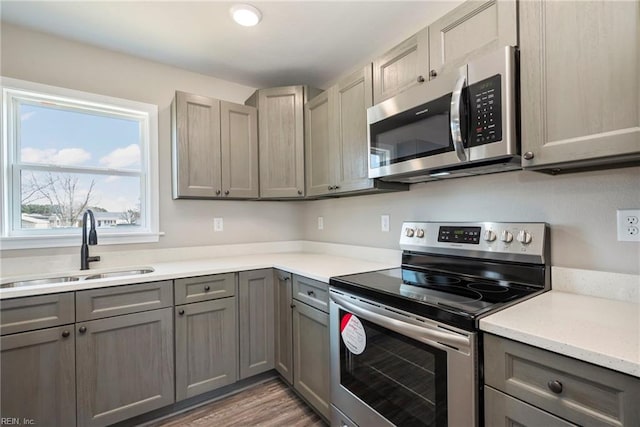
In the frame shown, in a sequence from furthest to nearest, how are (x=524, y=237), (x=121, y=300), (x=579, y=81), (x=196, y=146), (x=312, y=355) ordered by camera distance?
(x=196, y=146) → (x=312, y=355) → (x=121, y=300) → (x=524, y=237) → (x=579, y=81)

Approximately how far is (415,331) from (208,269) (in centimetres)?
138

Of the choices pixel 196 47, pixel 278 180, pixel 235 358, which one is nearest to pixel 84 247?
pixel 235 358

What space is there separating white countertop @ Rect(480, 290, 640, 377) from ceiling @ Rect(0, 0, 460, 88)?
1.66 metres

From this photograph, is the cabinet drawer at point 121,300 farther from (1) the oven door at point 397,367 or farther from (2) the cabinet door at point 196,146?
(1) the oven door at point 397,367

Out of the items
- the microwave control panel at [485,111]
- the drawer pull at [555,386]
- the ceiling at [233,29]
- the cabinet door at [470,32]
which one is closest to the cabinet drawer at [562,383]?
the drawer pull at [555,386]

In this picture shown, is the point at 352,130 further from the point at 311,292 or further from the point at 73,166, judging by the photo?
the point at 73,166

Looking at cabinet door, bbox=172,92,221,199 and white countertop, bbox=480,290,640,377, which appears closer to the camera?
white countertop, bbox=480,290,640,377

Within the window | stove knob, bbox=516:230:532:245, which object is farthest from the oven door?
the window

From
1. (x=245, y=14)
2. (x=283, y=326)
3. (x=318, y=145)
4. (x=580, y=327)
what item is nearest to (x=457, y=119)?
(x=580, y=327)

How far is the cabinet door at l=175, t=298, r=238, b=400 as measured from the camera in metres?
1.83

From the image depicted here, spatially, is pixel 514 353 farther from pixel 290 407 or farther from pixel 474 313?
pixel 290 407

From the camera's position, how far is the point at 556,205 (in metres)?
1.30

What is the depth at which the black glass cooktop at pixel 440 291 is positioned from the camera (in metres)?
1.03

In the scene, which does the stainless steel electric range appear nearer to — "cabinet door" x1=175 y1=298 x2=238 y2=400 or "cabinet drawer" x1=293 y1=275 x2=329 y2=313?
"cabinet drawer" x1=293 y1=275 x2=329 y2=313
